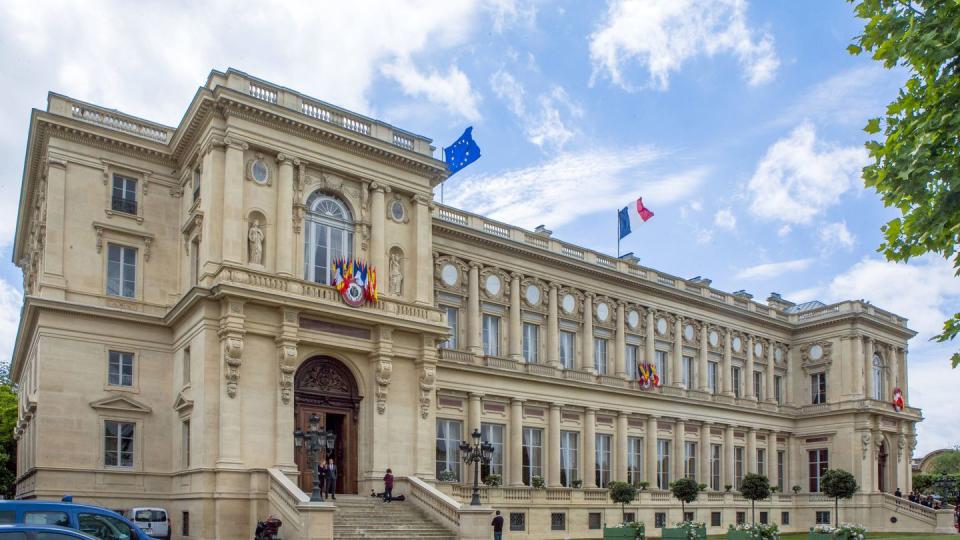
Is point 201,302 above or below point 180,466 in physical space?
above

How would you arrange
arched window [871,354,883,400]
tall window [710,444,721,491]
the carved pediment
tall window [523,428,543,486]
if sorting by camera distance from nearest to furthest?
the carved pediment, tall window [523,428,543,486], tall window [710,444,721,491], arched window [871,354,883,400]

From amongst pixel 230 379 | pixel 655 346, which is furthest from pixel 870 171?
pixel 655 346

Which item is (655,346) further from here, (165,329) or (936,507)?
(165,329)

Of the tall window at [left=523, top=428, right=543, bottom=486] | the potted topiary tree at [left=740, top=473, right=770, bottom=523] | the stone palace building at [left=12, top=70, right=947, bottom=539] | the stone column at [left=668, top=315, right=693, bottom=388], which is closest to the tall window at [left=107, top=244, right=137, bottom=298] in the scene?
the stone palace building at [left=12, top=70, right=947, bottom=539]

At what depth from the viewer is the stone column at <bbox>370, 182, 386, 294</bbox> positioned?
36031mm

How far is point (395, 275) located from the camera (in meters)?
36.9

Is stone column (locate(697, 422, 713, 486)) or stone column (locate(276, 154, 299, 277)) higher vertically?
stone column (locate(276, 154, 299, 277))

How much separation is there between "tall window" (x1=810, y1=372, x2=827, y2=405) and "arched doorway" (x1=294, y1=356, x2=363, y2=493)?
3673 cm

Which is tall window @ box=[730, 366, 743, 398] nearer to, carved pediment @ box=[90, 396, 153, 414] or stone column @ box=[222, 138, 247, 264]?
stone column @ box=[222, 138, 247, 264]

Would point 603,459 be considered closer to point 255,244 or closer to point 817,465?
point 817,465

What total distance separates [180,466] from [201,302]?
5985mm

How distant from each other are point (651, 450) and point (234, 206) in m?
27.3

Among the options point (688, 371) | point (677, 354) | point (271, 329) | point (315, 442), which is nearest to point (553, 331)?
point (677, 354)

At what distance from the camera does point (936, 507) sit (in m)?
58.5
